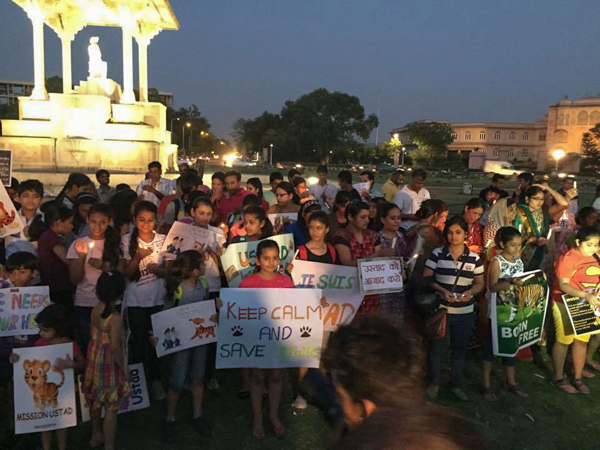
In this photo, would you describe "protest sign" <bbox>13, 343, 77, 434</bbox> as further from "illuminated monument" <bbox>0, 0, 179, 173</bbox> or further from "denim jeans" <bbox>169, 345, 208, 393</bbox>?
"illuminated monument" <bbox>0, 0, 179, 173</bbox>

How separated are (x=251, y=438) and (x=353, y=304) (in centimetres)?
158

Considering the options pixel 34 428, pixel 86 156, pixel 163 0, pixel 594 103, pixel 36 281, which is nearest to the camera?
pixel 34 428

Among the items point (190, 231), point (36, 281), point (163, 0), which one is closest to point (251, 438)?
point (190, 231)

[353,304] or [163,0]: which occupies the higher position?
[163,0]

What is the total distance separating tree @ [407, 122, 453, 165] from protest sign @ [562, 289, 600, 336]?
7819 centimetres

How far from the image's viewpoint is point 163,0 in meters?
23.1

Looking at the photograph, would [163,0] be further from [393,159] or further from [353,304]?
[393,159]

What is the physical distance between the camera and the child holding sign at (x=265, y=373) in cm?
408

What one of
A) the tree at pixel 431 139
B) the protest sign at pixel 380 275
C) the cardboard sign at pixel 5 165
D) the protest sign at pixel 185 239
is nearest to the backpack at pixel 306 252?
the protest sign at pixel 380 275

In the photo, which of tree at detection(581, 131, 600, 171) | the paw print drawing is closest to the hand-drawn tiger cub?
the paw print drawing

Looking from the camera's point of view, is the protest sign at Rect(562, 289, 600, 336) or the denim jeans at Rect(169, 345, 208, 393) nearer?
the denim jeans at Rect(169, 345, 208, 393)

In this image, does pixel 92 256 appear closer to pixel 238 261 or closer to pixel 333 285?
pixel 238 261

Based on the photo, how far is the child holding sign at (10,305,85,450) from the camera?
11.5 ft

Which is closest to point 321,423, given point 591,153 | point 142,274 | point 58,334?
point 142,274
